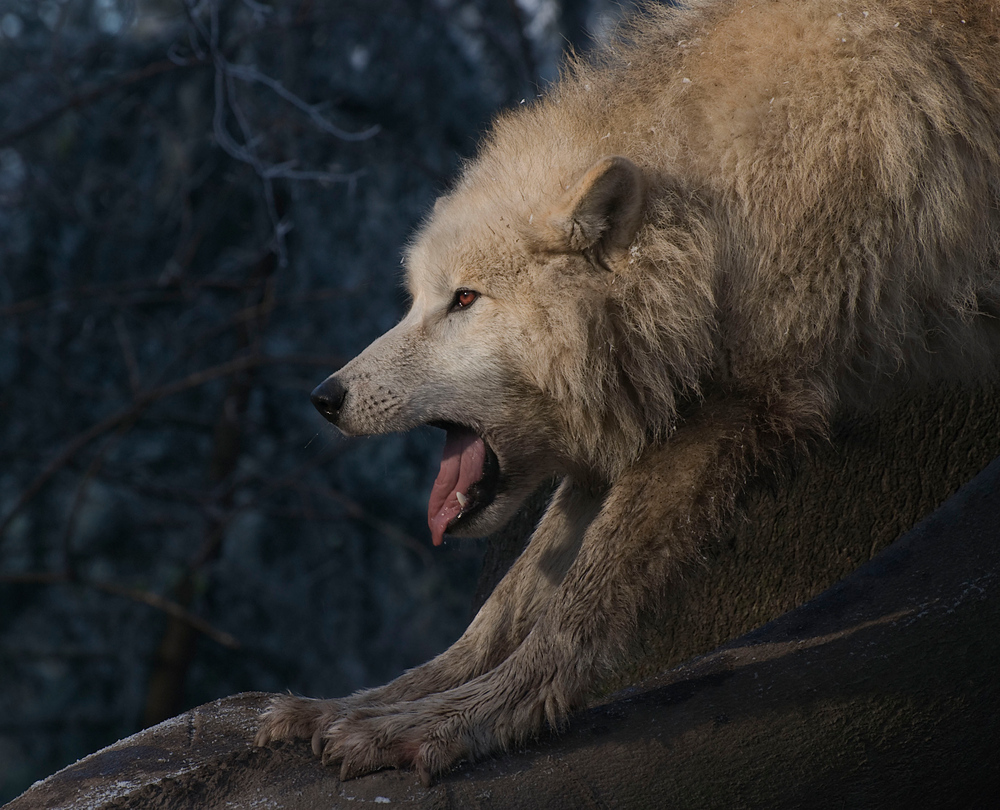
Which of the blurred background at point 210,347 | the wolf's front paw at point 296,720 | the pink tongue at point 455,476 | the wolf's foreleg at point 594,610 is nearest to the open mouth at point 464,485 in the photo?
the pink tongue at point 455,476

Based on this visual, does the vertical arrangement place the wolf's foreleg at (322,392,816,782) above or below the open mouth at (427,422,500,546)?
below

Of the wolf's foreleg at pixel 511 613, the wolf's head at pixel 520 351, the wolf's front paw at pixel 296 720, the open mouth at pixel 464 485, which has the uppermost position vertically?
the wolf's head at pixel 520 351

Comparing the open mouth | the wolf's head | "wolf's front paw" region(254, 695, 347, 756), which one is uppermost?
the wolf's head

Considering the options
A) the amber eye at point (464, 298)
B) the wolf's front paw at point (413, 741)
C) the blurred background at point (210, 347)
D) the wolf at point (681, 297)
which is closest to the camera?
the wolf's front paw at point (413, 741)

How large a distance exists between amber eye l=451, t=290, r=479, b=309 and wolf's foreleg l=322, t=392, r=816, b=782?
57 cm

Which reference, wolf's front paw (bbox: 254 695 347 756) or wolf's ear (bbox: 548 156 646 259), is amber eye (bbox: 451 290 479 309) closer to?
wolf's ear (bbox: 548 156 646 259)

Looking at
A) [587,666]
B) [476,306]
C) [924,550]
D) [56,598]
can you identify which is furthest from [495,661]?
[56,598]

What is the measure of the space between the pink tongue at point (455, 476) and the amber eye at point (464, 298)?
31cm

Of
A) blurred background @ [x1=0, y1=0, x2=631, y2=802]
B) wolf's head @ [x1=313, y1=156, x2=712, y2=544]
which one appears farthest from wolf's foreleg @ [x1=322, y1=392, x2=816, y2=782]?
blurred background @ [x1=0, y1=0, x2=631, y2=802]

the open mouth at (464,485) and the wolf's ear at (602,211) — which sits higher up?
the wolf's ear at (602,211)

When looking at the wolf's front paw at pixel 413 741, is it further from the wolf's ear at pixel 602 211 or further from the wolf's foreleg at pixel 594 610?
the wolf's ear at pixel 602 211

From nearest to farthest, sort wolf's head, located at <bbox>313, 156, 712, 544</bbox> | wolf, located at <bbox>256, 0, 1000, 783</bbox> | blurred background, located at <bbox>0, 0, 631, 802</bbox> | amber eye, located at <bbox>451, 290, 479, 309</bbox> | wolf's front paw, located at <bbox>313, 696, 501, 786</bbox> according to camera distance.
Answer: wolf's front paw, located at <bbox>313, 696, 501, 786</bbox> → wolf, located at <bbox>256, 0, 1000, 783</bbox> → wolf's head, located at <bbox>313, 156, 712, 544</bbox> → amber eye, located at <bbox>451, 290, 479, 309</bbox> → blurred background, located at <bbox>0, 0, 631, 802</bbox>

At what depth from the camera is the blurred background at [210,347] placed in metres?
6.03

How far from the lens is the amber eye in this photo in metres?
2.37
